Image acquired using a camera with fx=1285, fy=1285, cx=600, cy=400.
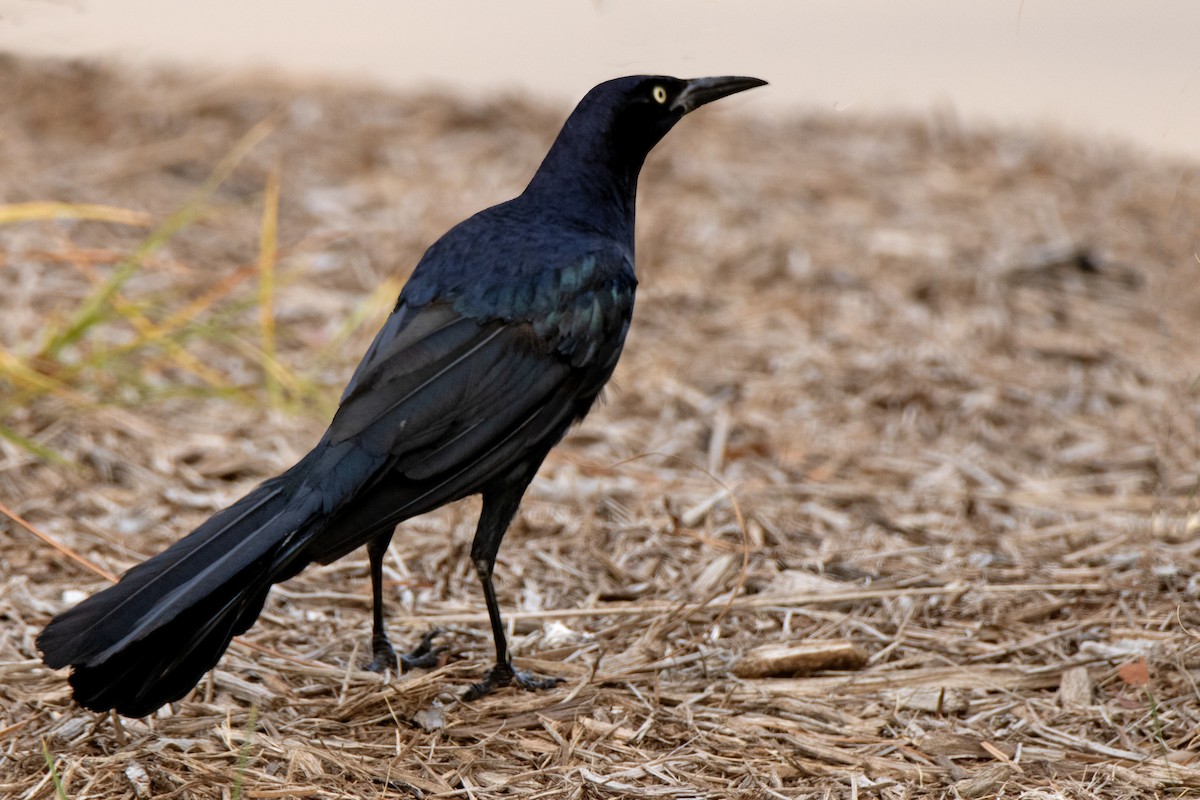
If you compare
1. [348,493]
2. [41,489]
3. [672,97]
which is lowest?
[41,489]

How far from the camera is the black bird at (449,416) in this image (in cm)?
273

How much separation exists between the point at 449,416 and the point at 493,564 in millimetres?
465

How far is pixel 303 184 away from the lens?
756cm

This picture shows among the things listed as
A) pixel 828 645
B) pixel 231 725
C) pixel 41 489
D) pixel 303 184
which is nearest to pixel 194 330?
pixel 41 489

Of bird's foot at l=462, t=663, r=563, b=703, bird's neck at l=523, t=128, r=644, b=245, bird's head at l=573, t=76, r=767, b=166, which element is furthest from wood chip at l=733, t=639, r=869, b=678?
bird's head at l=573, t=76, r=767, b=166

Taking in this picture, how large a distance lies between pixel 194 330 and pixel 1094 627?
318 cm

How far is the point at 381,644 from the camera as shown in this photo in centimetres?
357

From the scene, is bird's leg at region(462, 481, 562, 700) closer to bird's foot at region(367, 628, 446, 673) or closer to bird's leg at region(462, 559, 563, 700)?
bird's leg at region(462, 559, 563, 700)

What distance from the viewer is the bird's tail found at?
267cm

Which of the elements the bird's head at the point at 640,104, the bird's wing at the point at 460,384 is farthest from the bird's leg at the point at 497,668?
the bird's head at the point at 640,104

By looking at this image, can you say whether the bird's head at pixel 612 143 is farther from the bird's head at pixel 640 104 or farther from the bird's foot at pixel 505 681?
the bird's foot at pixel 505 681

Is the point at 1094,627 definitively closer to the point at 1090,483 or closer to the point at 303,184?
the point at 1090,483

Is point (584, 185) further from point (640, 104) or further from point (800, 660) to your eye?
point (800, 660)

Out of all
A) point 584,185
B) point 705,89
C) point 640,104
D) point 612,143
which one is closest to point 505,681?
point 584,185
